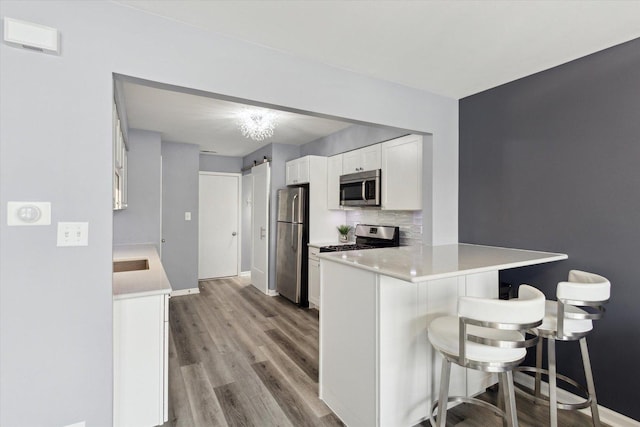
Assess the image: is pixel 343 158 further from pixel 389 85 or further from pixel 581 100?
pixel 581 100

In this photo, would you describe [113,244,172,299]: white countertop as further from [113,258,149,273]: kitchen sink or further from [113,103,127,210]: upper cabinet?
[113,103,127,210]: upper cabinet

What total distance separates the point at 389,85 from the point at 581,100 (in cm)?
136

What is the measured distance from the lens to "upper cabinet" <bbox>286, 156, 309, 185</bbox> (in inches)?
177

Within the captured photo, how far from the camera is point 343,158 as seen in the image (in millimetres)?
4273

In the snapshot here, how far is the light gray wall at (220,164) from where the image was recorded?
6.01 meters

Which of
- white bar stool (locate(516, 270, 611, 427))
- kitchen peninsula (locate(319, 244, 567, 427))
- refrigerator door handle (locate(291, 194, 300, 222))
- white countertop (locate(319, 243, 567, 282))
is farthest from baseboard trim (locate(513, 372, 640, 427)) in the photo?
refrigerator door handle (locate(291, 194, 300, 222))

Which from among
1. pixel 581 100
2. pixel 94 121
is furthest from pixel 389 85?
pixel 94 121

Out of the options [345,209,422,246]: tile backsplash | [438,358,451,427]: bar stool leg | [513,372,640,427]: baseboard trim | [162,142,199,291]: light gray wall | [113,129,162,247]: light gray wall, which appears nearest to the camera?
[438,358,451,427]: bar stool leg

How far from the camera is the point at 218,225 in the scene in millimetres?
6137

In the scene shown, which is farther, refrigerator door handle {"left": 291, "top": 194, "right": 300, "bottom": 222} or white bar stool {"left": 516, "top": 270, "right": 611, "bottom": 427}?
refrigerator door handle {"left": 291, "top": 194, "right": 300, "bottom": 222}

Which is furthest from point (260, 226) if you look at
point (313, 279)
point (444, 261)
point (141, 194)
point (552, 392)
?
point (552, 392)

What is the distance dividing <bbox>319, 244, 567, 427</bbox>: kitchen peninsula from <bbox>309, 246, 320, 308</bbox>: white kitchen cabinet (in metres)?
1.94

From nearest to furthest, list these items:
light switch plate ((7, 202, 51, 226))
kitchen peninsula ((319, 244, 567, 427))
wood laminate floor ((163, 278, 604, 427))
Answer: light switch plate ((7, 202, 51, 226)) < kitchen peninsula ((319, 244, 567, 427)) < wood laminate floor ((163, 278, 604, 427))

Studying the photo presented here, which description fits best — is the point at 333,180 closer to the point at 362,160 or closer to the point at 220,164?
the point at 362,160
